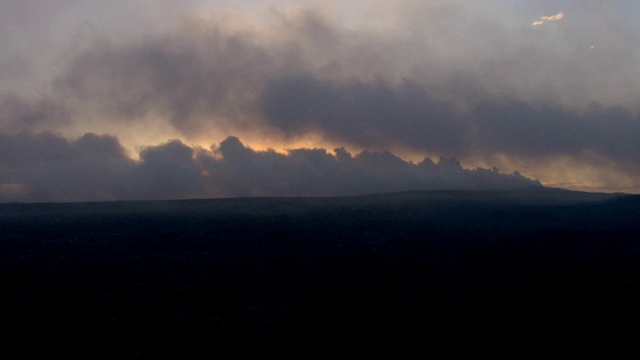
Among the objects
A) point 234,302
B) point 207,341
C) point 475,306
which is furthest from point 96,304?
point 475,306

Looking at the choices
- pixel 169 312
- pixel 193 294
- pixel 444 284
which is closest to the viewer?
pixel 169 312

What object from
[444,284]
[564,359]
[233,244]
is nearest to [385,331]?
[564,359]

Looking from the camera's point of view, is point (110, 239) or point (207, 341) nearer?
point (207, 341)

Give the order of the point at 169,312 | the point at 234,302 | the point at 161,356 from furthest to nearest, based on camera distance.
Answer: the point at 234,302 → the point at 169,312 → the point at 161,356

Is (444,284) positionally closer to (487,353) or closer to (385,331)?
(385,331)

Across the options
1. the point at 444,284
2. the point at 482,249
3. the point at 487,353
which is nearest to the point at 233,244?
the point at 482,249

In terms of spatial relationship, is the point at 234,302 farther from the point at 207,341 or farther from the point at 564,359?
the point at 564,359

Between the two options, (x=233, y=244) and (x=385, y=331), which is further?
(x=233, y=244)

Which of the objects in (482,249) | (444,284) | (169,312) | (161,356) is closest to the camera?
(161,356)

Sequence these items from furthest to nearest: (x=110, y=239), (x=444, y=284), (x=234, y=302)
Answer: (x=110, y=239)
(x=444, y=284)
(x=234, y=302)
